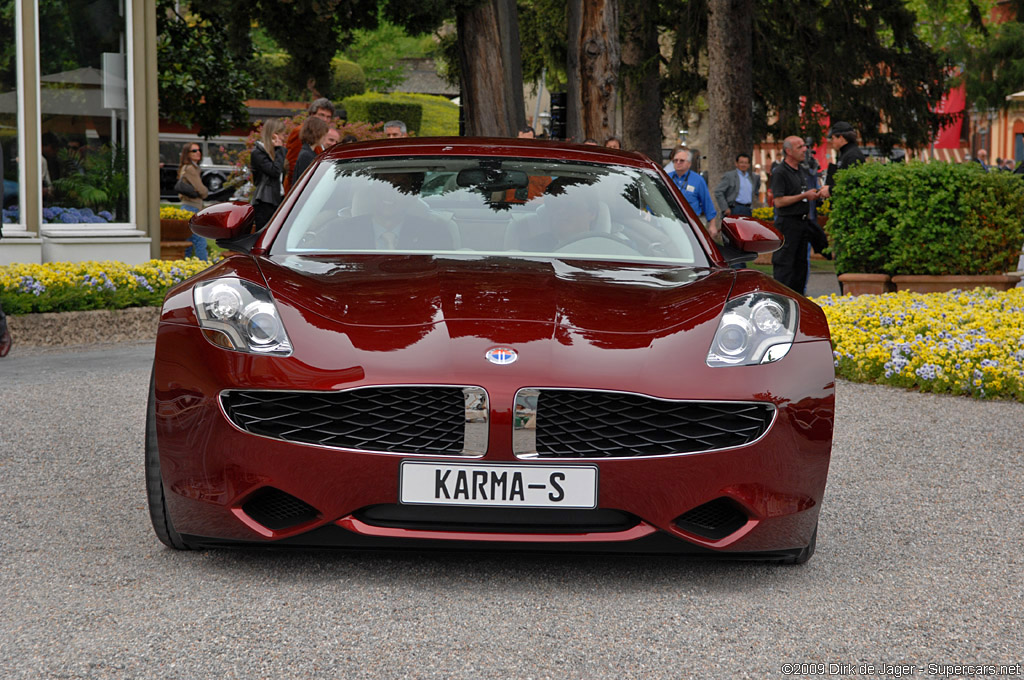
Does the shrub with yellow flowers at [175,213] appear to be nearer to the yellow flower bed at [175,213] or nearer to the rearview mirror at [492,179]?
the yellow flower bed at [175,213]

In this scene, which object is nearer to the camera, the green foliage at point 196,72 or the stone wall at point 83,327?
the stone wall at point 83,327

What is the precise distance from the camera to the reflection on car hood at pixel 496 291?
3.83 metres

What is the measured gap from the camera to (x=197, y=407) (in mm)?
3672

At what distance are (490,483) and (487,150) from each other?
2.00 meters

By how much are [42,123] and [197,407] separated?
392 inches

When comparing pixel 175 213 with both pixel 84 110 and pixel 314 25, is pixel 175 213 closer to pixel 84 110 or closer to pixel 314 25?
pixel 314 25

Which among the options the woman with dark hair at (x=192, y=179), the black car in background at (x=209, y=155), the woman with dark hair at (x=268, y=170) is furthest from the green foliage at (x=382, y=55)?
the woman with dark hair at (x=268, y=170)

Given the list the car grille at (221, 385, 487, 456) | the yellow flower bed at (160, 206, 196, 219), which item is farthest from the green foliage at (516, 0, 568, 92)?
the car grille at (221, 385, 487, 456)

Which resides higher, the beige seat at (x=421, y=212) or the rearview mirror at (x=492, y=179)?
the rearview mirror at (x=492, y=179)

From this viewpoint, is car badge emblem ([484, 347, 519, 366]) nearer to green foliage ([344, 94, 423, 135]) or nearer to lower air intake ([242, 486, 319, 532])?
lower air intake ([242, 486, 319, 532])

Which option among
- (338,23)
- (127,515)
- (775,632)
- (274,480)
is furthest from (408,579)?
(338,23)

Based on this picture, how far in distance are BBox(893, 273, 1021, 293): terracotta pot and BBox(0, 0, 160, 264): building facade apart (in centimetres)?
752

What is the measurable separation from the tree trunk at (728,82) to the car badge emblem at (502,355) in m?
19.8

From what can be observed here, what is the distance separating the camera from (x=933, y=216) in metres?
12.8
